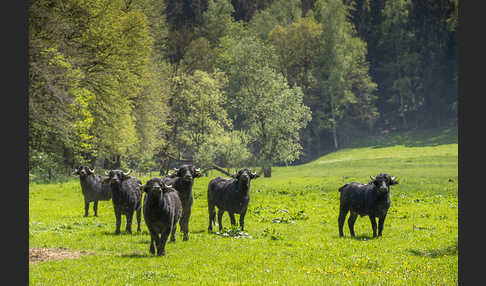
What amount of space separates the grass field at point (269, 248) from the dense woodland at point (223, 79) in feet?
43.1

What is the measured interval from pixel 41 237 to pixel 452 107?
8037cm

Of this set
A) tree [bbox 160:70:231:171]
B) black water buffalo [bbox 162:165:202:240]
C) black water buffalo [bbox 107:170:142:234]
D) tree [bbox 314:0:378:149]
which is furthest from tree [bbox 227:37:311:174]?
black water buffalo [bbox 162:165:202:240]

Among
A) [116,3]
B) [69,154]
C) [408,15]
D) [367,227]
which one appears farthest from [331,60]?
[367,227]

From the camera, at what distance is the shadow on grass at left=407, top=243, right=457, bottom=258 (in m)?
13.3

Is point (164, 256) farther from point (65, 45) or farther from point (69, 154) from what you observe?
point (69, 154)

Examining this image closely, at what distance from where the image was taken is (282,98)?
176 ft

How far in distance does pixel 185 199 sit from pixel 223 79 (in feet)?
153

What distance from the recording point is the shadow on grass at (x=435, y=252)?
13.3 metres

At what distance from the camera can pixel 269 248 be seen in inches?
554

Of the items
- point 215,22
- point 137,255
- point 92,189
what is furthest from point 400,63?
point 137,255

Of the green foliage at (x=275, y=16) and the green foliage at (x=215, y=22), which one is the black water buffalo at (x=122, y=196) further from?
the green foliage at (x=215, y=22)

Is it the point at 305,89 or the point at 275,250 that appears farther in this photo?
the point at 305,89

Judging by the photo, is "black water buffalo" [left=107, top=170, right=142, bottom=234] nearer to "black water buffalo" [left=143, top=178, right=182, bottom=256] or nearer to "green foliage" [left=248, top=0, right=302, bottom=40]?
"black water buffalo" [left=143, top=178, right=182, bottom=256]

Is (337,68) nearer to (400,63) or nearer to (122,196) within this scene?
(400,63)
